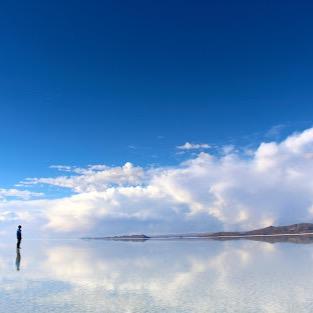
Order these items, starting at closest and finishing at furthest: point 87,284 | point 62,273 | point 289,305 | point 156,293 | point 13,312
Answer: point 13,312 → point 289,305 → point 156,293 → point 87,284 → point 62,273

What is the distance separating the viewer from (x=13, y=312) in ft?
56.0

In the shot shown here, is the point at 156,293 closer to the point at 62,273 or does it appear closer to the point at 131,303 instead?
the point at 131,303

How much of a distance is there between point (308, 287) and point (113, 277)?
1206cm

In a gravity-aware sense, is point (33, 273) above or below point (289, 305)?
above

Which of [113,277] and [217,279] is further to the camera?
[113,277]

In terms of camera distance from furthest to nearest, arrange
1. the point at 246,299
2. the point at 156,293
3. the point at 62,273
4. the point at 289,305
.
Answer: the point at 62,273 < the point at 156,293 < the point at 246,299 < the point at 289,305

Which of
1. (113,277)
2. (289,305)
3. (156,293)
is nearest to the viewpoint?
(289,305)

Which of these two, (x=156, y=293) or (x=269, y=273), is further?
(x=269, y=273)

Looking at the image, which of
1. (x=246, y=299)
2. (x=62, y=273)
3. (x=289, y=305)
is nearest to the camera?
(x=289, y=305)

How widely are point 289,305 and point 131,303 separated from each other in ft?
22.1

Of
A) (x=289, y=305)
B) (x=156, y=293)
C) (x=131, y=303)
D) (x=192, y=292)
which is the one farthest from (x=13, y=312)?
(x=289, y=305)

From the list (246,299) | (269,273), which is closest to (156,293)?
(246,299)

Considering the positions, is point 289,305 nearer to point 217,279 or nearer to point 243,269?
point 217,279

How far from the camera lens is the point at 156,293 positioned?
21703 mm
